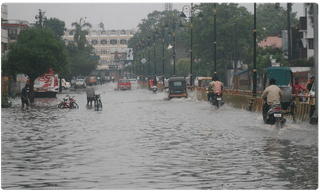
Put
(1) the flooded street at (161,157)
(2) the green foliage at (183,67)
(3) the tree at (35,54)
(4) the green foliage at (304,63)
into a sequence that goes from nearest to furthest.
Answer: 1. (1) the flooded street at (161,157)
2. (3) the tree at (35,54)
3. (4) the green foliage at (304,63)
4. (2) the green foliage at (183,67)

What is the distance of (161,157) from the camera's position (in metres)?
12.2

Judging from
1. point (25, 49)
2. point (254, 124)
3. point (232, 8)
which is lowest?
point (254, 124)

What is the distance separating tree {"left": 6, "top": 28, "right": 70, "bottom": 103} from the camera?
1708 inches

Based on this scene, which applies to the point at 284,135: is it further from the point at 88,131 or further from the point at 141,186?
the point at 141,186

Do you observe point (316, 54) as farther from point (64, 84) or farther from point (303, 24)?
point (64, 84)

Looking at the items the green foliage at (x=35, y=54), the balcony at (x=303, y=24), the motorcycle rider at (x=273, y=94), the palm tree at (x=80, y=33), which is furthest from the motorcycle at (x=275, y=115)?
the palm tree at (x=80, y=33)

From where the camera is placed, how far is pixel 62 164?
440 inches

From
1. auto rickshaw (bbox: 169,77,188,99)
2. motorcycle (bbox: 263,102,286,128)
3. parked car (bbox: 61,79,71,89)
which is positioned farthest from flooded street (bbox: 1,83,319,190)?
parked car (bbox: 61,79,71,89)

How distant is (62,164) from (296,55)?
67.5 metres

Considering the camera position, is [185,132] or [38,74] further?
[38,74]

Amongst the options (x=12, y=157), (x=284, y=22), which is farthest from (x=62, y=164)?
(x=284, y=22)

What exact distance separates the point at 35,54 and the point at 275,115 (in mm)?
28292

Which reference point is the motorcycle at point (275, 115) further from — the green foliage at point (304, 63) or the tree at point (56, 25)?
the tree at point (56, 25)

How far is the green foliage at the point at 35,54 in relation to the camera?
142 feet
